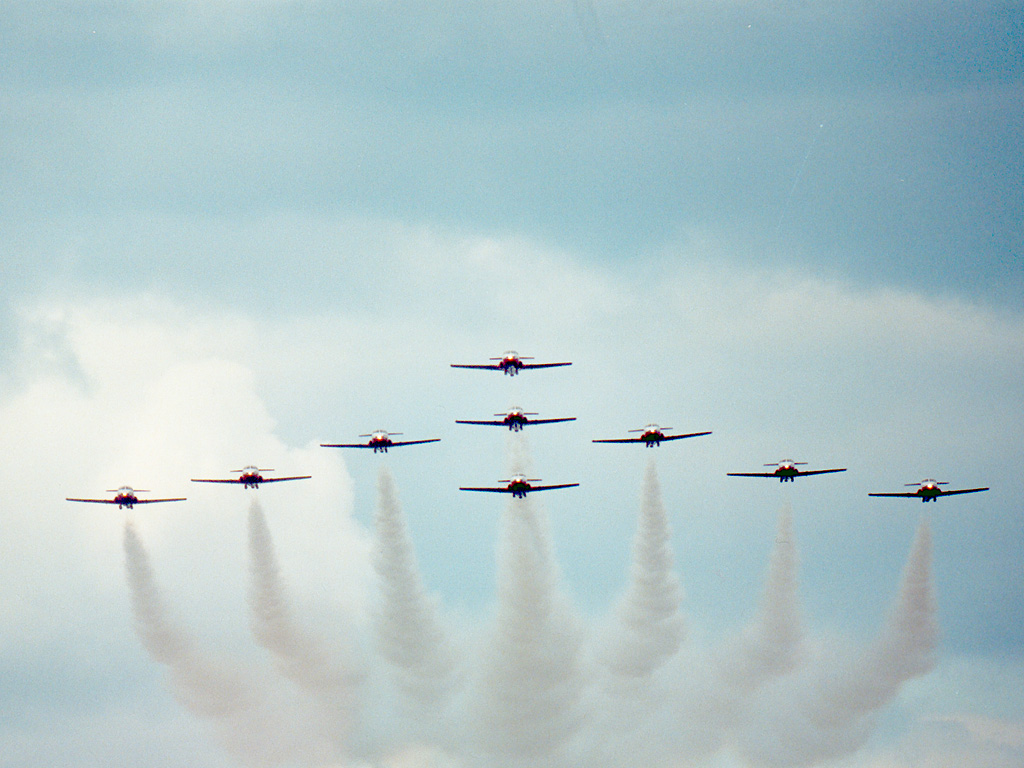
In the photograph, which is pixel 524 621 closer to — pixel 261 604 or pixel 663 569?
pixel 663 569

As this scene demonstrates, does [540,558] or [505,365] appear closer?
[505,365]

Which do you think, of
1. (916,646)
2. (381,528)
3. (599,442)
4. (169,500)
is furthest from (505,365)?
(916,646)

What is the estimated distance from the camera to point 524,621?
182m

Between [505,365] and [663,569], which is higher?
[505,365]

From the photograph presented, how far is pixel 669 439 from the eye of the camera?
165500 millimetres

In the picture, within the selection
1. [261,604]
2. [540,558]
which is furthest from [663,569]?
[261,604]

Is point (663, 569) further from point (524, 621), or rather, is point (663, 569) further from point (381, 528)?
point (381, 528)

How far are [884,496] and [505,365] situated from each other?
39.8 meters

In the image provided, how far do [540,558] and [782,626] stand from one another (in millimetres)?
26401

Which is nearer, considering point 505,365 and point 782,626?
point 505,365

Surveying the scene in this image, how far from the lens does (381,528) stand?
177m

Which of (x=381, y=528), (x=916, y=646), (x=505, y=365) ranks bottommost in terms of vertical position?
(x=916, y=646)

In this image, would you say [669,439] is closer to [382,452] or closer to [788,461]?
[788,461]

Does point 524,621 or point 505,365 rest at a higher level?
point 505,365
